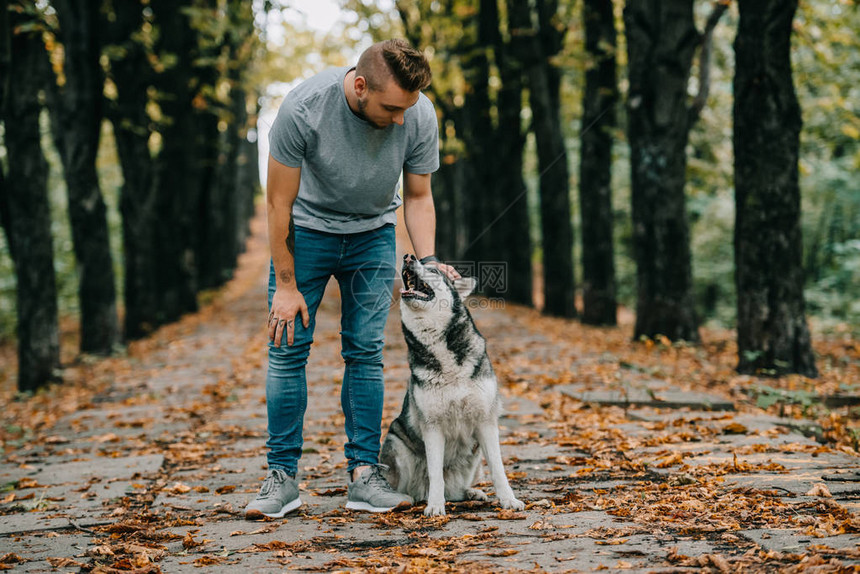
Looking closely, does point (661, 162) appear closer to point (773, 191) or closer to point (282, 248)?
point (773, 191)

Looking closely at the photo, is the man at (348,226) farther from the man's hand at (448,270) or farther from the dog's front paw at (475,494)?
the dog's front paw at (475,494)

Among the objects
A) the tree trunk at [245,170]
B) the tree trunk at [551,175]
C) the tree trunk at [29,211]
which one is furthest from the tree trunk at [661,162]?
the tree trunk at [245,170]

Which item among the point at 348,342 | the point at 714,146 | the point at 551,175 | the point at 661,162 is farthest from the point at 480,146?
the point at 348,342

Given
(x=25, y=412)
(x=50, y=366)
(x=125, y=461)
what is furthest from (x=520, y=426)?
(x=50, y=366)

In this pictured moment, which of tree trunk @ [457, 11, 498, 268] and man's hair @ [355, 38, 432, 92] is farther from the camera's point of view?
tree trunk @ [457, 11, 498, 268]

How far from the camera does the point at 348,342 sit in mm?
4523

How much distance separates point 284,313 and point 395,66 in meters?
1.47

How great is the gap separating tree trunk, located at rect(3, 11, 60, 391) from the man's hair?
823cm

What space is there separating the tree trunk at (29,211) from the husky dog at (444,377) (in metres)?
8.10

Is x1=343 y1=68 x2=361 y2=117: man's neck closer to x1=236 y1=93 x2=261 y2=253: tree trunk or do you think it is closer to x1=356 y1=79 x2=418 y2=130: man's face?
x1=356 y1=79 x2=418 y2=130: man's face

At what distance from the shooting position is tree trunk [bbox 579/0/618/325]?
49.9 ft

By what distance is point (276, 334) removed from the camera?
4.23m

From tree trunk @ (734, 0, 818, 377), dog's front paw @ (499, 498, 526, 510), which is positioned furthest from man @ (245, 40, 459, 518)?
tree trunk @ (734, 0, 818, 377)

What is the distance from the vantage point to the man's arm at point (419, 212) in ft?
14.6
